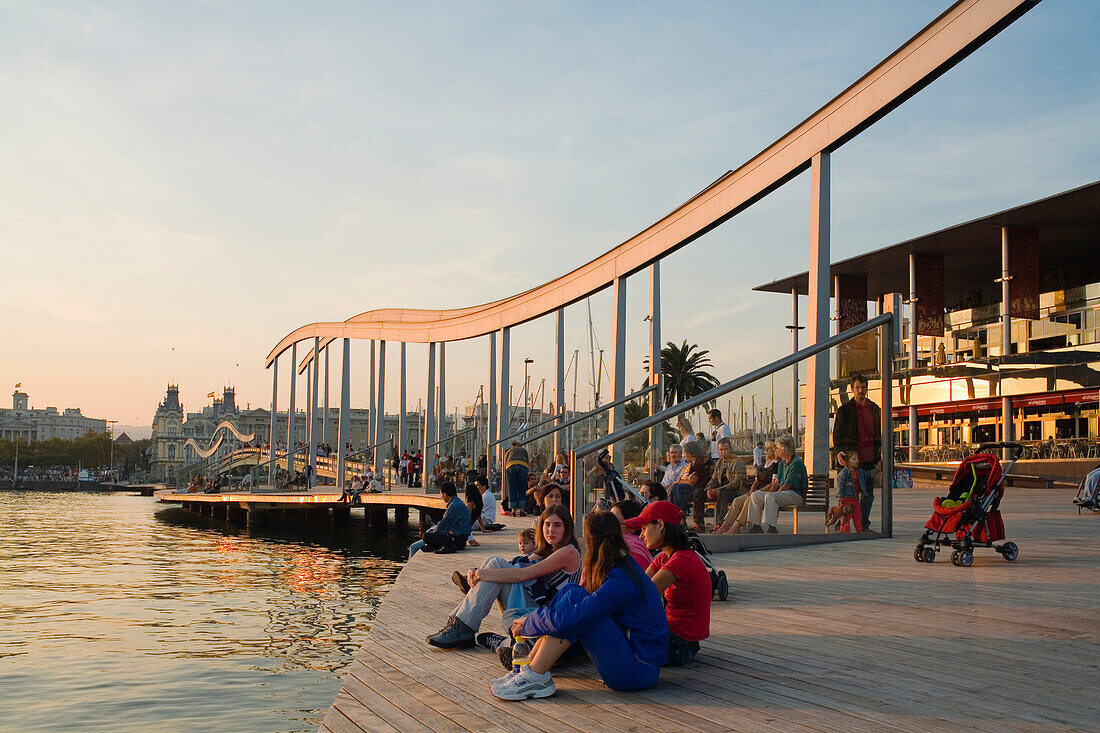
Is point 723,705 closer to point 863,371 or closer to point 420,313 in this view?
point 863,371

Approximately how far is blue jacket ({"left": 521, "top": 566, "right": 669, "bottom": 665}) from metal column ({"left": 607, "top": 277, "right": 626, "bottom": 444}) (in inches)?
543

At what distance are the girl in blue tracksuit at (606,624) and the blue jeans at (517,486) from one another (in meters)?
14.4

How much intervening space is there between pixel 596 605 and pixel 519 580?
1.54 metres

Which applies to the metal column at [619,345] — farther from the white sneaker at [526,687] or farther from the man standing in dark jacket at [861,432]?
the white sneaker at [526,687]

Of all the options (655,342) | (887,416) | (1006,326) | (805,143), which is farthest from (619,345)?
(1006,326)

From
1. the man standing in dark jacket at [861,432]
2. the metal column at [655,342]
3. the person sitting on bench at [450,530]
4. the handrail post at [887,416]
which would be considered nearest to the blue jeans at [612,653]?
the man standing in dark jacket at [861,432]

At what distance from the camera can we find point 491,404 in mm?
28016

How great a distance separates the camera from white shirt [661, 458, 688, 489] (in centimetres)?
1080

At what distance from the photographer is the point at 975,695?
453 centimetres

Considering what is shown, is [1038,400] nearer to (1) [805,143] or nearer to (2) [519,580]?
(1) [805,143]

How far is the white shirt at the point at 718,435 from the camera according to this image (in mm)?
10578

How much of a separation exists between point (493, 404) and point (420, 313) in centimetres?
1025

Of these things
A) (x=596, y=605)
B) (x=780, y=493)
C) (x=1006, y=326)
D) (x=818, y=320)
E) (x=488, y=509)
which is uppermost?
(x=1006, y=326)

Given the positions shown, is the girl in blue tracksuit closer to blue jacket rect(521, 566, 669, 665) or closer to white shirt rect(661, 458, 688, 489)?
blue jacket rect(521, 566, 669, 665)
